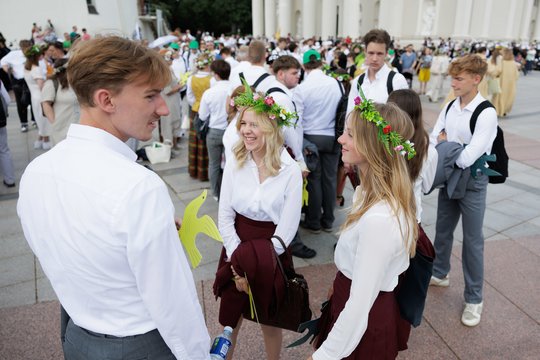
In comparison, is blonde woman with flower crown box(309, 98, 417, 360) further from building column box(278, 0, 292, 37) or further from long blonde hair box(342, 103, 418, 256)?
building column box(278, 0, 292, 37)

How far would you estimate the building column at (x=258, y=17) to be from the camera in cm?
5421

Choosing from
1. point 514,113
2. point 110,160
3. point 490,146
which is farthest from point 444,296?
point 514,113

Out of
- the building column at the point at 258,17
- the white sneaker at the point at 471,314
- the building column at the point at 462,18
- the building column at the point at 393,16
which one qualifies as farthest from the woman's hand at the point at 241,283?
the building column at the point at 258,17

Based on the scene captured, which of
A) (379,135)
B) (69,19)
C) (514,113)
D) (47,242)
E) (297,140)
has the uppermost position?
(69,19)

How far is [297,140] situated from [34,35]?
20.1m

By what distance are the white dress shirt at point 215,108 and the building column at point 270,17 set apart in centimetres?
4795

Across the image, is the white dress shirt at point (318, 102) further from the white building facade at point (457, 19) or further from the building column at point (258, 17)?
the building column at point (258, 17)

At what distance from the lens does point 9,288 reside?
12.9ft

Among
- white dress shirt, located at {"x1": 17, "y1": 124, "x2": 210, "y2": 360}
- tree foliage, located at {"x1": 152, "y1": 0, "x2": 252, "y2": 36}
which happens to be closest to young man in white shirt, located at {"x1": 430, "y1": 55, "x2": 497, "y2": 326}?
white dress shirt, located at {"x1": 17, "y1": 124, "x2": 210, "y2": 360}

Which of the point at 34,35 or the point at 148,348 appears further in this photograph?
the point at 34,35

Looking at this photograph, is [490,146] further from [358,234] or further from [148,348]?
[148,348]

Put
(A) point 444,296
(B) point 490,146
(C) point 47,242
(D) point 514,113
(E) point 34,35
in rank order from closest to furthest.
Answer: (C) point 47,242 → (B) point 490,146 → (A) point 444,296 → (D) point 514,113 → (E) point 34,35

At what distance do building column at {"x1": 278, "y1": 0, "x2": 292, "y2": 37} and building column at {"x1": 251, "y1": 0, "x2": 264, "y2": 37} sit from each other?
528 cm

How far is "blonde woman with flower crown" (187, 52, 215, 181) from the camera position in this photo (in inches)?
272
